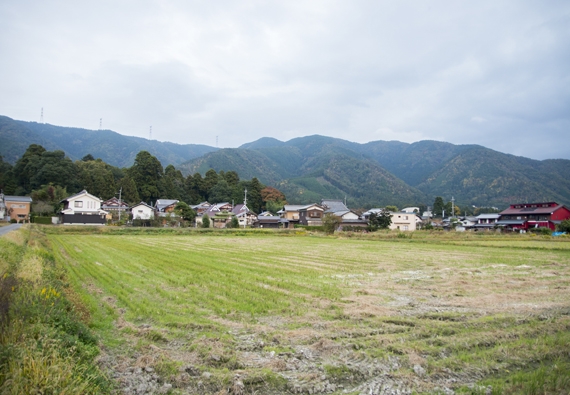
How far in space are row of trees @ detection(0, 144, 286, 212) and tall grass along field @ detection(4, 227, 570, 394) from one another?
5584 cm

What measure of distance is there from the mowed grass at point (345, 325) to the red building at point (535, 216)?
5098cm

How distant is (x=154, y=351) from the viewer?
508cm

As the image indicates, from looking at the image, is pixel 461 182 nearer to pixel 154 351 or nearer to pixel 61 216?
pixel 61 216

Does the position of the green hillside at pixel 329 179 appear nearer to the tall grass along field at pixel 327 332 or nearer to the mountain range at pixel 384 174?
the mountain range at pixel 384 174

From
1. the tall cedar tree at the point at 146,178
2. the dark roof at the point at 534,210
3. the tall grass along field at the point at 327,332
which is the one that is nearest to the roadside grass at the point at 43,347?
the tall grass along field at the point at 327,332

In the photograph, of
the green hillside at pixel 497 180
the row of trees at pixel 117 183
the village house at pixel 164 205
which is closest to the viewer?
the row of trees at pixel 117 183

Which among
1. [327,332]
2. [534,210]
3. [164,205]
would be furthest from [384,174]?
[327,332]

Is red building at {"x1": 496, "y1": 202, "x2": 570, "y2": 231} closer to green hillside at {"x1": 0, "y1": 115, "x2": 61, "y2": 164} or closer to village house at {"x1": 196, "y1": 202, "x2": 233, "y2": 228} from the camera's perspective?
village house at {"x1": 196, "y1": 202, "x2": 233, "y2": 228}

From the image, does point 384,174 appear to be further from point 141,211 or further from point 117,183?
point 141,211

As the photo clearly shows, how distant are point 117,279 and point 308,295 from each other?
6.33m

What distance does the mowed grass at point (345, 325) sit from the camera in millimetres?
4461

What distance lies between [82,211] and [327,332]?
57784 millimetres

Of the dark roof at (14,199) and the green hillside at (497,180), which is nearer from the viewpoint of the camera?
the dark roof at (14,199)

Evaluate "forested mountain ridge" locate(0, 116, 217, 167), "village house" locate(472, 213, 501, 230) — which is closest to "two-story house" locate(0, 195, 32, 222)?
"village house" locate(472, 213, 501, 230)
